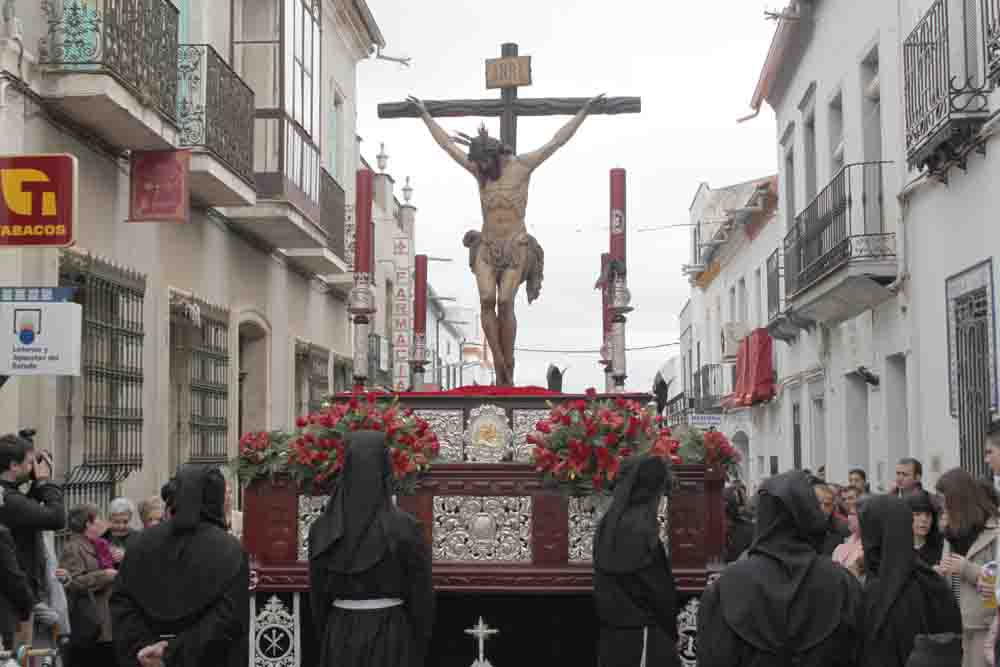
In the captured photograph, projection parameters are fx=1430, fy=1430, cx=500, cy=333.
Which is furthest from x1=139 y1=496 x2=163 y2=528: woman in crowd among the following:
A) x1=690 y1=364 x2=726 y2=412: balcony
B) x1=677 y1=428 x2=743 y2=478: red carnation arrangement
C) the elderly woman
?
x1=690 y1=364 x2=726 y2=412: balcony

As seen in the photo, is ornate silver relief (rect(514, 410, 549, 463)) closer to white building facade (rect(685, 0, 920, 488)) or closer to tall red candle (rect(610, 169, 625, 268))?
tall red candle (rect(610, 169, 625, 268))

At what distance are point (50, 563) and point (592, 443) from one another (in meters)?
2.79

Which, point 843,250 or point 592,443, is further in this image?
point 843,250

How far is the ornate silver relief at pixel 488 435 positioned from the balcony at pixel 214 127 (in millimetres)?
5738

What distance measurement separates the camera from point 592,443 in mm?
7195

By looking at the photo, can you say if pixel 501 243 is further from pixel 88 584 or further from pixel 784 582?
pixel 784 582

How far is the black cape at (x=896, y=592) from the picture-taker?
209 inches

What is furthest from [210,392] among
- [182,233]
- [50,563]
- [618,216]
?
[50,563]

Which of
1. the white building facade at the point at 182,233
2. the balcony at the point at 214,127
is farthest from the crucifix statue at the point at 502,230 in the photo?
the balcony at the point at 214,127

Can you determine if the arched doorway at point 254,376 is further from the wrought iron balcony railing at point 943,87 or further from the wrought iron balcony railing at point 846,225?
the wrought iron balcony railing at point 943,87

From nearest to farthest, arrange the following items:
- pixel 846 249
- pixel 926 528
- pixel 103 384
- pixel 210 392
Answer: pixel 926 528 < pixel 103 384 < pixel 846 249 < pixel 210 392

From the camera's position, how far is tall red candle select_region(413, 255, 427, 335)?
884cm

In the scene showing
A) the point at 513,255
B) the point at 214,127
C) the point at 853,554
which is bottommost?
the point at 853,554

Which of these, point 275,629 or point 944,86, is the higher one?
point 944,86
